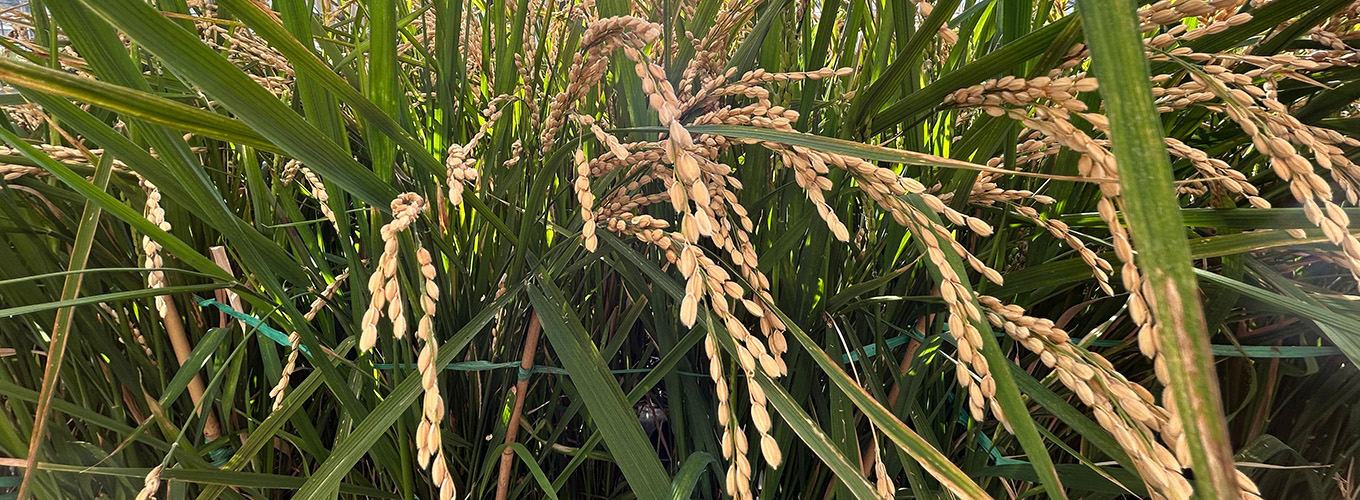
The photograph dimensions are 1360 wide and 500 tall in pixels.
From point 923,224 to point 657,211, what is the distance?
328 mm

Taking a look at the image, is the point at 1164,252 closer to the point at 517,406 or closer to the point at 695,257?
the point at 695,257

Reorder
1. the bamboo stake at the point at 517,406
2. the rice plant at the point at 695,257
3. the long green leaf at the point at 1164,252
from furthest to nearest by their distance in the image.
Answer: the bamboo stake at the point at 517,406 < the rice plant at the point at 695,257 < the long green leaf at the point at 1164,252

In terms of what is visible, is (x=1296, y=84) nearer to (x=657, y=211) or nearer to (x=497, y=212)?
(x=657, y=211)

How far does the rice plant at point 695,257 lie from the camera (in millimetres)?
326

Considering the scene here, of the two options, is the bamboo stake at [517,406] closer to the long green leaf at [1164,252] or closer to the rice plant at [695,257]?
the rice plant at [695,257]

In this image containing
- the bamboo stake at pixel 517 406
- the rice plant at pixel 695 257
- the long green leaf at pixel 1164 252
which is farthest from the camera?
the bamboo stake at pixel 517 406

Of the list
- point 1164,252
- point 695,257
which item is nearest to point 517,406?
point 695,257

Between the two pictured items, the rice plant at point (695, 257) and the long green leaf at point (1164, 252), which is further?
the rice plant at point (695, 257)

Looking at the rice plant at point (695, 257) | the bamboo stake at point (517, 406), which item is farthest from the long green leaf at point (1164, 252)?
the bamboo stake at point (517, 406)

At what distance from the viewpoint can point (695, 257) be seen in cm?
33

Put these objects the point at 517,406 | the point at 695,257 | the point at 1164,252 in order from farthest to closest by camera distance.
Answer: the point at 517,406
the point at 695,257
the point at 1164,252

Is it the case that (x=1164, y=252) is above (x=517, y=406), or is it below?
above

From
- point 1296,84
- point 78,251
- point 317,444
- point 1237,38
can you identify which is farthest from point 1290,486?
point 78,251

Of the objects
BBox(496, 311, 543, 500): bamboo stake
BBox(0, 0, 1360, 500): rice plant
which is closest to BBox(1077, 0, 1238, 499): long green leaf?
BBox(0, 0, 1360, 500): rice plant
